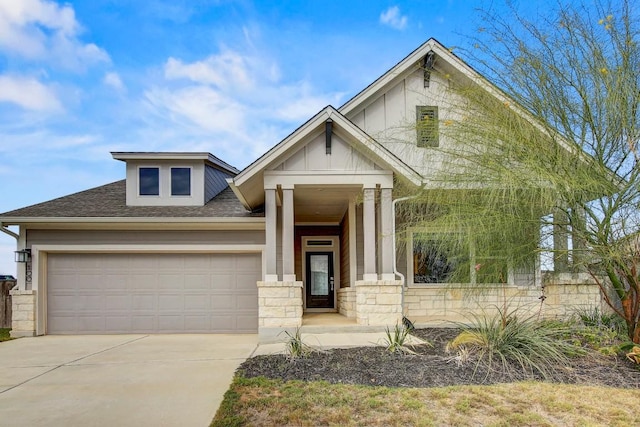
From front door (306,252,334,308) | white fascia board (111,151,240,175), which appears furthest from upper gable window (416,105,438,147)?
front door (306,252,334,308)

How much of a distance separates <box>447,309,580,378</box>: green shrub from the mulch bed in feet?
0.39

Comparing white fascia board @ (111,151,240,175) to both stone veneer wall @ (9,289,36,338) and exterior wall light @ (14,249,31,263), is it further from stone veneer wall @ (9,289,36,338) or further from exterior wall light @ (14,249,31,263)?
stone veneer wall @ (9,289,36,338)

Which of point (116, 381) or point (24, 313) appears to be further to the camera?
point (24, 313)

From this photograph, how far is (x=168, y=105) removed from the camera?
555 inches

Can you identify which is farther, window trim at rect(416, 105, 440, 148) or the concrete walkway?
window trim at rect(416, 105, 440, 148)

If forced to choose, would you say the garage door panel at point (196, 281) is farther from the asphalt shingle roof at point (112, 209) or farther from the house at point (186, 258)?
the asphalt shingle roof at point (112, 209)

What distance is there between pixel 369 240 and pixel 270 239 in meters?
1.95

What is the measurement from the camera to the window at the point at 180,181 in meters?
12.9

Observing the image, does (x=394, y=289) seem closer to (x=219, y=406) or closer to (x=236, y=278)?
(x=236, y=278)

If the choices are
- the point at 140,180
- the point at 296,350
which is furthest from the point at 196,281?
the point at 296,350

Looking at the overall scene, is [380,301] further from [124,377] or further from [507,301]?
[124,377]

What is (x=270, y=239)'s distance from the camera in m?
9.52

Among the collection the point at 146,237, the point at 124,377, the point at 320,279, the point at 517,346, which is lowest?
the point at 124,377

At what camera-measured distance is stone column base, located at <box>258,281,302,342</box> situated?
9.07 metres
